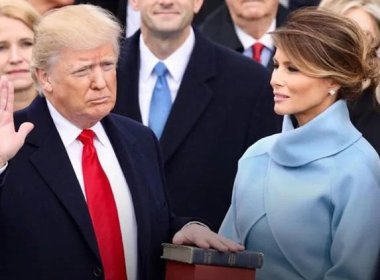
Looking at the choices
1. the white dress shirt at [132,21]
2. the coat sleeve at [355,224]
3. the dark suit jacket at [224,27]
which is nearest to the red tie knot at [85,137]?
the coat sleeve at [355,224]

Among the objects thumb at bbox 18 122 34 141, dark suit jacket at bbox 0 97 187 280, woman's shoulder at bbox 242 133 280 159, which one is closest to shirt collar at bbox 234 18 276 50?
woman's shoulder at bbox 242 133 280 159

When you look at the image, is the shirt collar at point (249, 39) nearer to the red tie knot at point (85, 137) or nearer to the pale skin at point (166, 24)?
the pale skin at point (166, 24)

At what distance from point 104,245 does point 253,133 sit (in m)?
1.70

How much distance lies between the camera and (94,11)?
556 cm

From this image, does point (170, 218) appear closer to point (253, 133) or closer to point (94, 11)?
point (94, 11)

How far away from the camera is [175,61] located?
23.4ft

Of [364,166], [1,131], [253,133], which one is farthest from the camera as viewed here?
[253,133]

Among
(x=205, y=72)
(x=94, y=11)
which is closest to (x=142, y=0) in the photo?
(x=205, y=72)

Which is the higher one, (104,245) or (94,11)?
(94,11)

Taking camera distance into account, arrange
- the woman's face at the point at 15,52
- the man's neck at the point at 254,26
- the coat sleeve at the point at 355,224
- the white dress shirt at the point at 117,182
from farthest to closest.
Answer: the man's neck at the point at 254,26 → the woman's face at the point at 15,52 → the white dress shirt at the point at 117,182 → the coat sleeve at the point at 355,224

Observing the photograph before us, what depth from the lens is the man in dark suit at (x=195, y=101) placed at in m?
6.82

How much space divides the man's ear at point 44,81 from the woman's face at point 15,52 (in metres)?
1.36

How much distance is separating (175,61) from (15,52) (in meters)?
0.83

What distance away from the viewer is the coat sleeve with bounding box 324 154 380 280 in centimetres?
535
